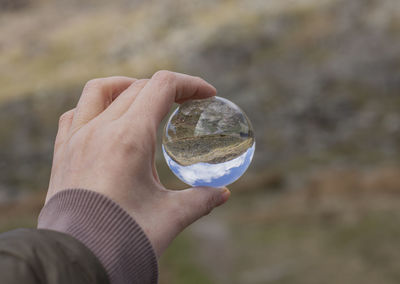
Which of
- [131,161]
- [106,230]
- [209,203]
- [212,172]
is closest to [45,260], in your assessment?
[106,230]

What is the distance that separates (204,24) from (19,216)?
49.1 meters

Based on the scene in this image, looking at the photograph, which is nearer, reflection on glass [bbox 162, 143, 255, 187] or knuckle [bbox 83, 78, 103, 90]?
knuckle [bbox 83, 78, 103, 90]

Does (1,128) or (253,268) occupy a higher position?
(253,268)

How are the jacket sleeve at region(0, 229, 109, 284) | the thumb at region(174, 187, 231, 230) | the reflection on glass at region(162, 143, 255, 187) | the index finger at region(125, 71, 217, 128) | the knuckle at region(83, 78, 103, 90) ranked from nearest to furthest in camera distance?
the jacket sleeve at region(0, 229, 109, 284) → the index finger at region(125, 71, 217, 128) → the thumb at region(174, 187, 231, 230) → the knuckle at region(83, 78, 103, 90) → the reflection on glass at region(162, 143, 255, 187)

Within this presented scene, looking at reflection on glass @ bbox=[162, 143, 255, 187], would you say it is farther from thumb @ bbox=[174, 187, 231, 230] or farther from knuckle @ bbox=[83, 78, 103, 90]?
knuckle @ bbox=[83, 78, 103, 90]

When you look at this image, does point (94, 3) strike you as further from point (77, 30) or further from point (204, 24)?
point (204, 24)

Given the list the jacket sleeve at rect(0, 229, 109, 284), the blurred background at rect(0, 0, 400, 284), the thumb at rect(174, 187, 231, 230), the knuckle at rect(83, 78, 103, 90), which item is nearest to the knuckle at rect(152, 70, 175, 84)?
the knuckle at rect(83, 78, 103, 90)

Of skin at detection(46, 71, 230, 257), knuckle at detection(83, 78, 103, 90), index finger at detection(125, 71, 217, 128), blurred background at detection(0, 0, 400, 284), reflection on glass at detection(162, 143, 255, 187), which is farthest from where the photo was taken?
blurred background at detection(0, 0, 400, 284)

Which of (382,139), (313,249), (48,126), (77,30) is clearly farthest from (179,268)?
(77,30)

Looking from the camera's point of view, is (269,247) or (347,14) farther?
(347,14)

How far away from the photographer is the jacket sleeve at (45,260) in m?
1.75

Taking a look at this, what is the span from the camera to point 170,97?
2.59 m

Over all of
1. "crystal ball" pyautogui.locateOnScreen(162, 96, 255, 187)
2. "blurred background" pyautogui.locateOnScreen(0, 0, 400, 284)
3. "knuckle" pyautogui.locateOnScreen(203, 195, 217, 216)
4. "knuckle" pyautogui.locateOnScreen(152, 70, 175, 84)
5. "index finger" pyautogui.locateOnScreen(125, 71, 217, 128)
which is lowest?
"blurred background" pyautogui.locateOnScreen(0, 0, 400, 284)

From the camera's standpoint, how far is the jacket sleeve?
1.75m
